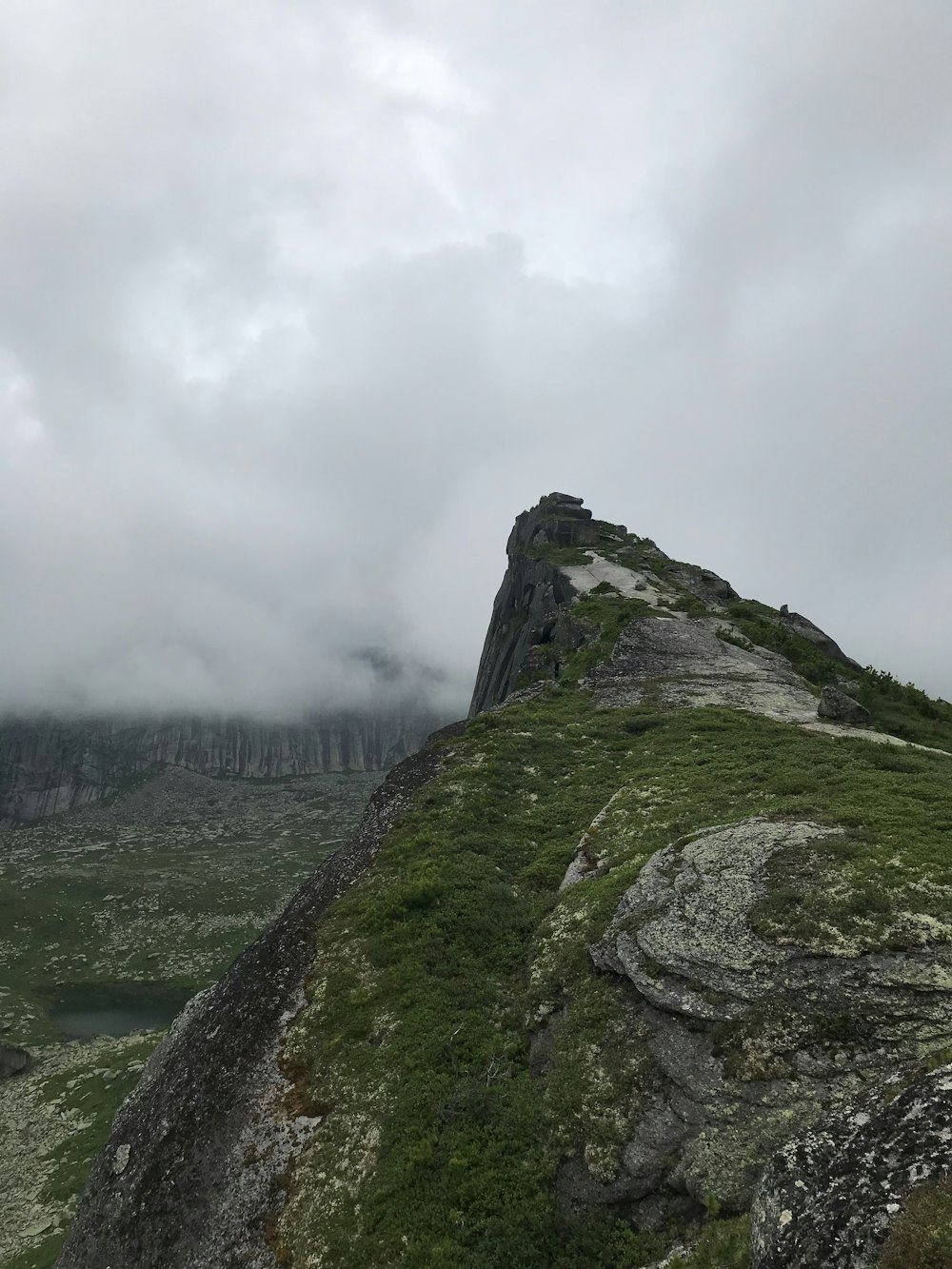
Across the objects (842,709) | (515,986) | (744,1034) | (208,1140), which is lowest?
(208,1140)

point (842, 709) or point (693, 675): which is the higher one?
point (693, 675)

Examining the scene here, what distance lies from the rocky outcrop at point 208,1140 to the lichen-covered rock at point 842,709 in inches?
1407

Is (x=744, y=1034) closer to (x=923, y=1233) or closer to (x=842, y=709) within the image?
(x=923, y=1233)

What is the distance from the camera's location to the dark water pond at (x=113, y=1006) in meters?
116

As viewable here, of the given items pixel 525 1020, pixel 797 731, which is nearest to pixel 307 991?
pixel 525 1020

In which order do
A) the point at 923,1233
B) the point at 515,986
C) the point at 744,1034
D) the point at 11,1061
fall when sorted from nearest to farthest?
the point at 923,1233
the point at 744,1034
the point at 515,986
the point at 11,1061

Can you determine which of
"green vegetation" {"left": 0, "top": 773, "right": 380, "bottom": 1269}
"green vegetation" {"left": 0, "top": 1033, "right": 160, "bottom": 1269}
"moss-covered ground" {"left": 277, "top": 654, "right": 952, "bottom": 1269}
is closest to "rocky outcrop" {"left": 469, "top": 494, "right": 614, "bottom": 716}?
"moss-covered ground" {"left": 277, "top": 654, "right": 952, "bottom": 1269}

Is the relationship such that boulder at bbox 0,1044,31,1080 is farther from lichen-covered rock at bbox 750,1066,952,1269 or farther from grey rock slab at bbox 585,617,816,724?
lichen-covered rock at bbox 750,1066,952,1269

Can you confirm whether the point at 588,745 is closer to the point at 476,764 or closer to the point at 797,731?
the point at 476,764

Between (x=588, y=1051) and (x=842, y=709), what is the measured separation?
34.1 meters

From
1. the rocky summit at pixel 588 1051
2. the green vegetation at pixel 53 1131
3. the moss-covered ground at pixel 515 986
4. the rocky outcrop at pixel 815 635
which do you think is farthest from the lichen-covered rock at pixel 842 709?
the green vegetation at pixel 53 1131

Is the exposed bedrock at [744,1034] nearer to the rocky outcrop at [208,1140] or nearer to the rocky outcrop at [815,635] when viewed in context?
the rocky outcrop at [208,1140]

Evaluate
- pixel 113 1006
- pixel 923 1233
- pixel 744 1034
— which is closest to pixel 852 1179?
pixel 923 1233

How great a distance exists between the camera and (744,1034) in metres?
14.1
